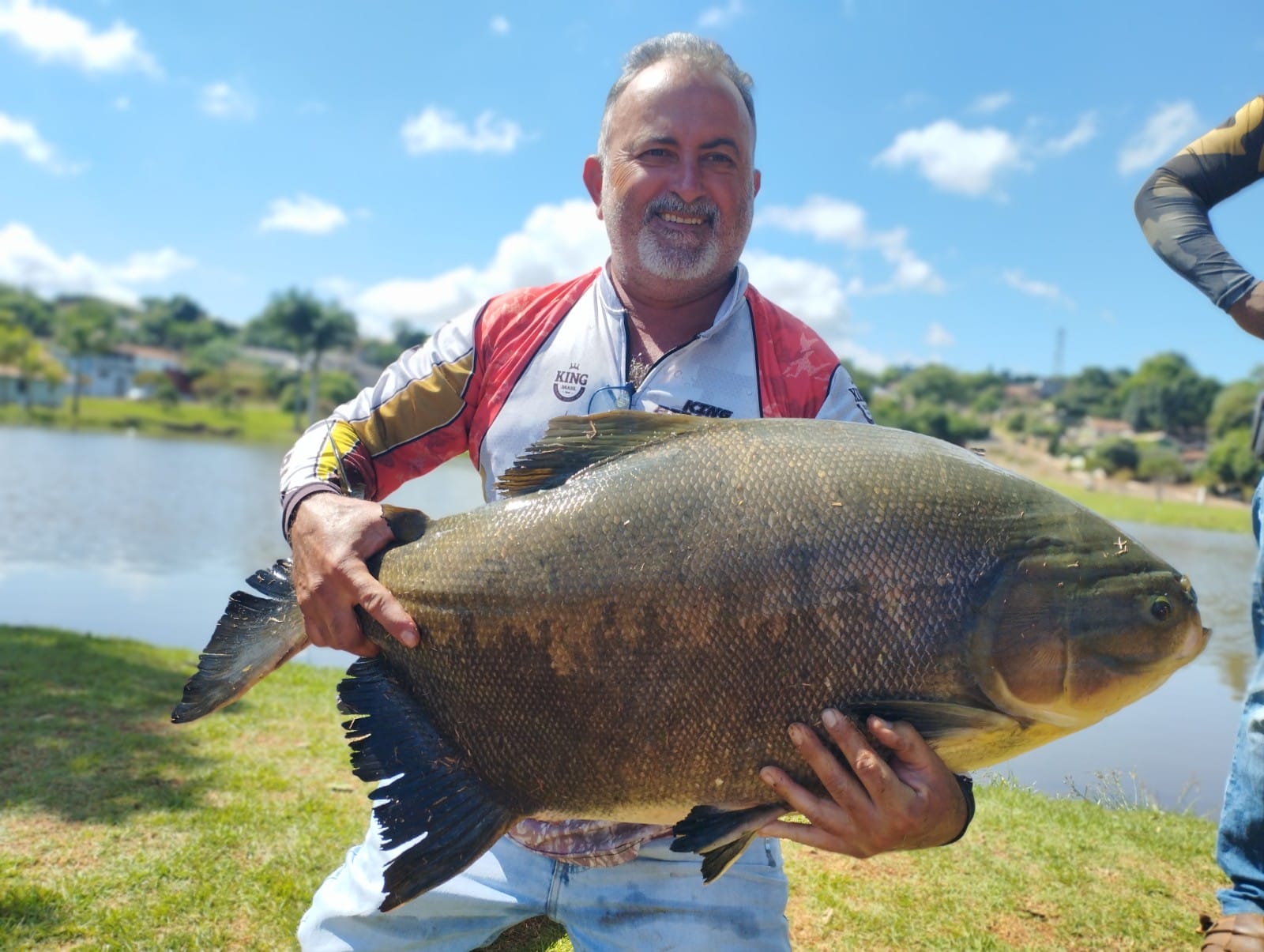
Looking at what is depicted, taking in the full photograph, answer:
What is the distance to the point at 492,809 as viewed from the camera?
212 centimetres

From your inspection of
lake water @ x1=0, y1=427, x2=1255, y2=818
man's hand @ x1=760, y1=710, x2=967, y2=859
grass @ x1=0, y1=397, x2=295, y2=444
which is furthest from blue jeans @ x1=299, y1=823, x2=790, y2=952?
grass @ x1=0, y1=397, x2=295, y2=444

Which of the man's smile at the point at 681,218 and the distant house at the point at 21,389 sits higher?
the distant house at the point at 21,389

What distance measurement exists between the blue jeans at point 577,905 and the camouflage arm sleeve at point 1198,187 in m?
2.20

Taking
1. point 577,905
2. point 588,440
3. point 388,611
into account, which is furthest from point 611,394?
point 577,905

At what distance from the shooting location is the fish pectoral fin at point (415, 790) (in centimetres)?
208

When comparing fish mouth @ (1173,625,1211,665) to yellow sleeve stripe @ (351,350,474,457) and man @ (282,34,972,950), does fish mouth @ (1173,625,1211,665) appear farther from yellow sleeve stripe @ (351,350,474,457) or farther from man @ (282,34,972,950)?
yellow sleeve stripe @ (351,350,474,457)

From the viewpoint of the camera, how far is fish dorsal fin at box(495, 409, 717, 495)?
86.4 inches

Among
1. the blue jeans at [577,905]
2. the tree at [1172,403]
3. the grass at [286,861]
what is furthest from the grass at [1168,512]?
the tree at [1172,403]

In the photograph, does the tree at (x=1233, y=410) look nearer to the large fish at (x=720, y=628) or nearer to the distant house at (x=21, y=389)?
the large fish at (x=720, y=628)

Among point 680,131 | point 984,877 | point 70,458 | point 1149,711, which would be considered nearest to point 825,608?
point 680,131

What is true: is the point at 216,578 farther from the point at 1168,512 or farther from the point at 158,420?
the point at 158,420

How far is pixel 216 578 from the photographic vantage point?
13.5m

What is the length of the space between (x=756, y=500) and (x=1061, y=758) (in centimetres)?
545

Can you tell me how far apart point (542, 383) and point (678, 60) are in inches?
40.3
